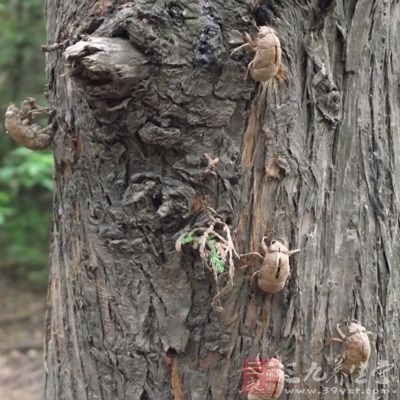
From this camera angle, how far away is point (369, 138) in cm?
195

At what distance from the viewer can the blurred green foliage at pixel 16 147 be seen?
24.7ft

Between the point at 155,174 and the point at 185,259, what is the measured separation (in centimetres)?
24

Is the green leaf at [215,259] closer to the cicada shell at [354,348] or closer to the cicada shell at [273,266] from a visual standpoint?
the cicada shell at [273,266]

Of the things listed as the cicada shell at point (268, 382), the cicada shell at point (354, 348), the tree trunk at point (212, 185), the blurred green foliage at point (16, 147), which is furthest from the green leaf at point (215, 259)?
the blurred green foliage at point (16, 147)

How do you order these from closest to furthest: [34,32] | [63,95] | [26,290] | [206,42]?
[206,42] → [63,95] → [34,32] → [26,290]

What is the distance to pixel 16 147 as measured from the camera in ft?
26.4

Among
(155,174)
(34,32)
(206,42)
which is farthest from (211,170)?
(34,32)

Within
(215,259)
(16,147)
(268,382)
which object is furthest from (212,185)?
(16,147)

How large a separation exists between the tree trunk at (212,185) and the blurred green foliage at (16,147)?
559 cm

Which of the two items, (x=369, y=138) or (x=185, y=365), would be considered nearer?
(x=185, y=365)

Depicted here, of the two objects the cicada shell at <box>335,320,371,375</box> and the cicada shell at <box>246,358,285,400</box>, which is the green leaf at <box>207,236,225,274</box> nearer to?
the cicada shell at <box>246,358,285,400</box>

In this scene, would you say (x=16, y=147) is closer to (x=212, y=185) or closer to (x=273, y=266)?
(x=212, y=185)

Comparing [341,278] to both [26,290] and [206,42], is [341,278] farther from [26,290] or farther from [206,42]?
[26,290]

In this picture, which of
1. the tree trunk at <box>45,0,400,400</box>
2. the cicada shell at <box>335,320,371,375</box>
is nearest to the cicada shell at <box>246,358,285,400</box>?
the tree trunk at <box>45,0,400,400</box>
